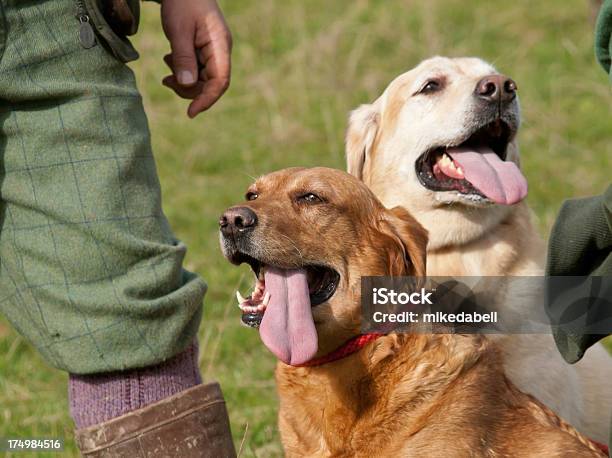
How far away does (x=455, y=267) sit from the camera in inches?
176

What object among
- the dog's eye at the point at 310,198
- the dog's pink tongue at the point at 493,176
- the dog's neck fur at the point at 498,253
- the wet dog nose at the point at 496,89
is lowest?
the dog's neck fur at the point at 498,253

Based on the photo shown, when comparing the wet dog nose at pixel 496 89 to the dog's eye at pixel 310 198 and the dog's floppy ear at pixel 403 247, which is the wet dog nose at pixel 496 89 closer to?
the dog's floppy ear at pixel 403 247

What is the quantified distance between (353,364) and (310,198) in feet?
1.90

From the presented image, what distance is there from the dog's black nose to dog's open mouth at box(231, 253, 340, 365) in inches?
3.3

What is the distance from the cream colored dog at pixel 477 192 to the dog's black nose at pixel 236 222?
1.42m

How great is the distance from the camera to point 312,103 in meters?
9.27

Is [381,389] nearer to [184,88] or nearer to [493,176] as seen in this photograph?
[184,88]

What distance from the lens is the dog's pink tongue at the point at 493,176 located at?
4332 mm

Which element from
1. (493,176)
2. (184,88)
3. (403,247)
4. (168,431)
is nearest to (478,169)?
(493,176)

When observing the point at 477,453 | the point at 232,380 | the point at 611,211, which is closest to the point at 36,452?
the point at 232,380

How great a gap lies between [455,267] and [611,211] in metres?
2.08

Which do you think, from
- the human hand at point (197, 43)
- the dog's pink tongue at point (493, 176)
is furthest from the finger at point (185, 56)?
the dog's pink tongue at point (493, 176)

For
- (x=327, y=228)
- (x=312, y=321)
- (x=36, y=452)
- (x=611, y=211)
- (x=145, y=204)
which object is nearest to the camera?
(x=611, y=211)

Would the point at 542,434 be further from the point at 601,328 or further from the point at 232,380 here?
the point at 232,380
